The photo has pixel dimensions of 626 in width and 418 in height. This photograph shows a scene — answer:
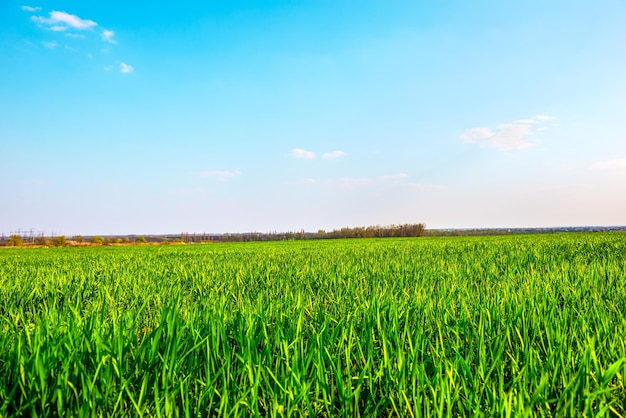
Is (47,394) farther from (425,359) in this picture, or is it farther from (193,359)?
(425,359)

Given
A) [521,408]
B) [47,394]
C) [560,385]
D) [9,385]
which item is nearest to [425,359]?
[560,385]

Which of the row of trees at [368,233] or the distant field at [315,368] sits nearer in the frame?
the distant field at [315,368]

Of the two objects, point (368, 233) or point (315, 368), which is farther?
point (368, 233)

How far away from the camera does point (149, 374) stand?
1808 mm

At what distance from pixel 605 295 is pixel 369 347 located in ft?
11.2

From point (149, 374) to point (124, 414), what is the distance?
28cm

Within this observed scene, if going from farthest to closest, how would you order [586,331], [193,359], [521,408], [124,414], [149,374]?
[586,331]
[193,359]
[149,374]
[124,414]
[521,408]

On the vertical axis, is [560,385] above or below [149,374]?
below

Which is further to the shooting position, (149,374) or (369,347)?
(369,347)

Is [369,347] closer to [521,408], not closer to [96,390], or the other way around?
[521,408]

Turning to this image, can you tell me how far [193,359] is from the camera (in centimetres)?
199

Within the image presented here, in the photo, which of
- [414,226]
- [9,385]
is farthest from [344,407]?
[414,226]

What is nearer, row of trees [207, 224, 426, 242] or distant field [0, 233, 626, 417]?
distant field [0, 233, 626, 417]

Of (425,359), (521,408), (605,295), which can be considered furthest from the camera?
(605,295)
